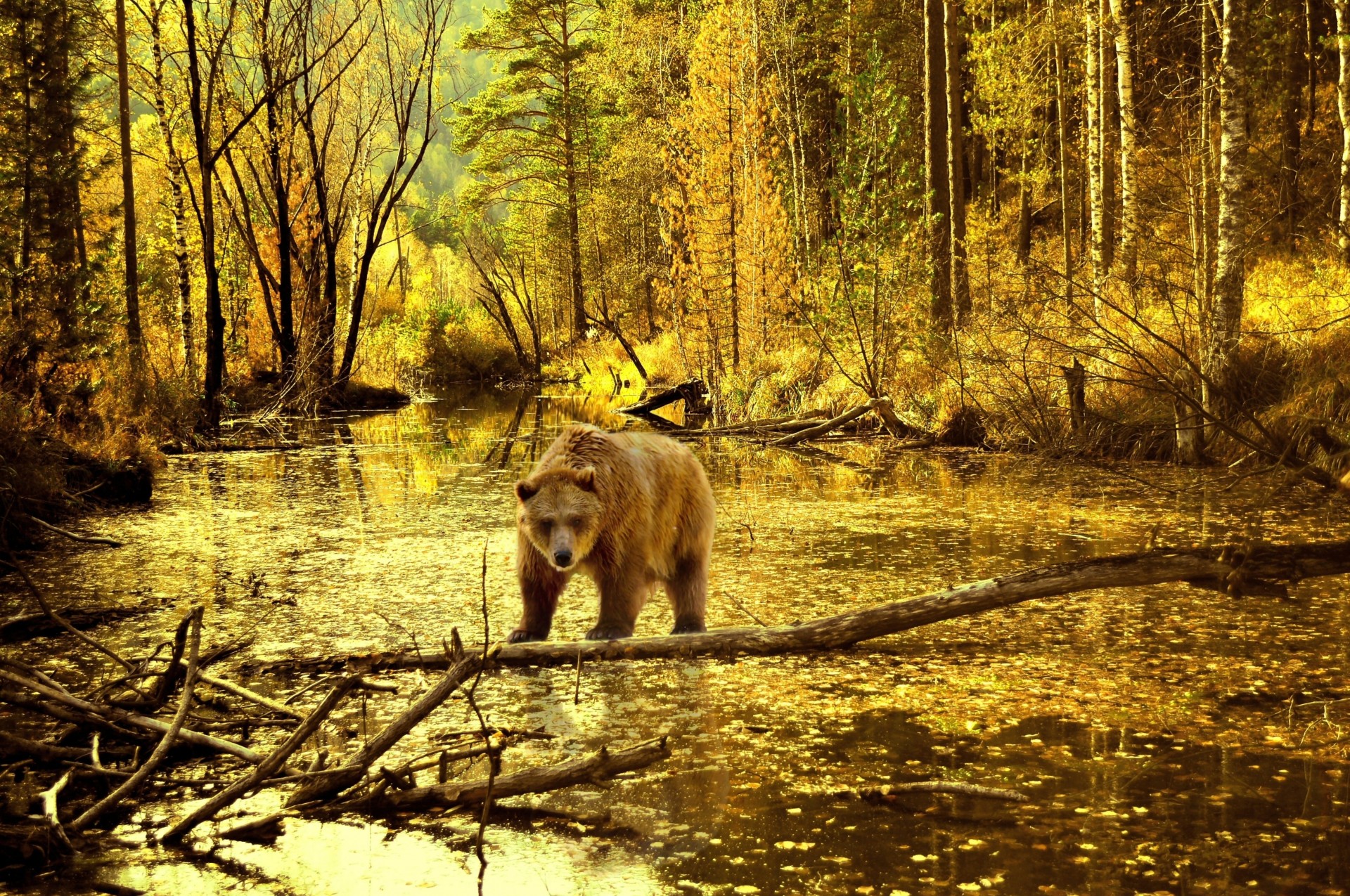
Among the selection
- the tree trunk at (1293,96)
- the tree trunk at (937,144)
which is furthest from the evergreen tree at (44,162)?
the tree trunk at (1293,96)

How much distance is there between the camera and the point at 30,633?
577 centimetres

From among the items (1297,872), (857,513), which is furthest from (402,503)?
(1297,872)

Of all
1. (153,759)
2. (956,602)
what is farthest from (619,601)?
(153,759)

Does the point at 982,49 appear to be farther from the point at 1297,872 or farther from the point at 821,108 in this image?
the point at 1297,872

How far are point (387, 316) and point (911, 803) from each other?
3535 centimetres

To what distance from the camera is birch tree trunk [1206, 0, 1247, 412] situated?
34.1ft

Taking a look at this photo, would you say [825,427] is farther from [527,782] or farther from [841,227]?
[527,782]

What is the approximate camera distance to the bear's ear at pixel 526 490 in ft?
16.9

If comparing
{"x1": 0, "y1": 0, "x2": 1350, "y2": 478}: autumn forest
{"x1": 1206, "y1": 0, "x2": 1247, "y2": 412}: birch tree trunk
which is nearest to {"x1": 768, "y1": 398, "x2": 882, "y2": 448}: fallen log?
{"x1": 0, "y1": 0, "x2": 1350, "y2": 478}: autumn forest

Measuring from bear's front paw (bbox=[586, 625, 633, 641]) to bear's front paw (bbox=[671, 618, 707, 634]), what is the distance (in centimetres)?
43

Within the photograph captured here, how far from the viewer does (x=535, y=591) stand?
5.38m

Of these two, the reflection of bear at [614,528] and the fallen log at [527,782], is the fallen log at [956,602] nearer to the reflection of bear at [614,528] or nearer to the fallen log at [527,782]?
the reflection of bear at [614,528]

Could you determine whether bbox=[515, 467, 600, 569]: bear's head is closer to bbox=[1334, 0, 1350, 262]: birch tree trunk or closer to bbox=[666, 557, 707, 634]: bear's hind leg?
bbox=[666, 557, 707, 634]: bear's hind leg

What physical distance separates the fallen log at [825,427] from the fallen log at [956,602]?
9987 mm
